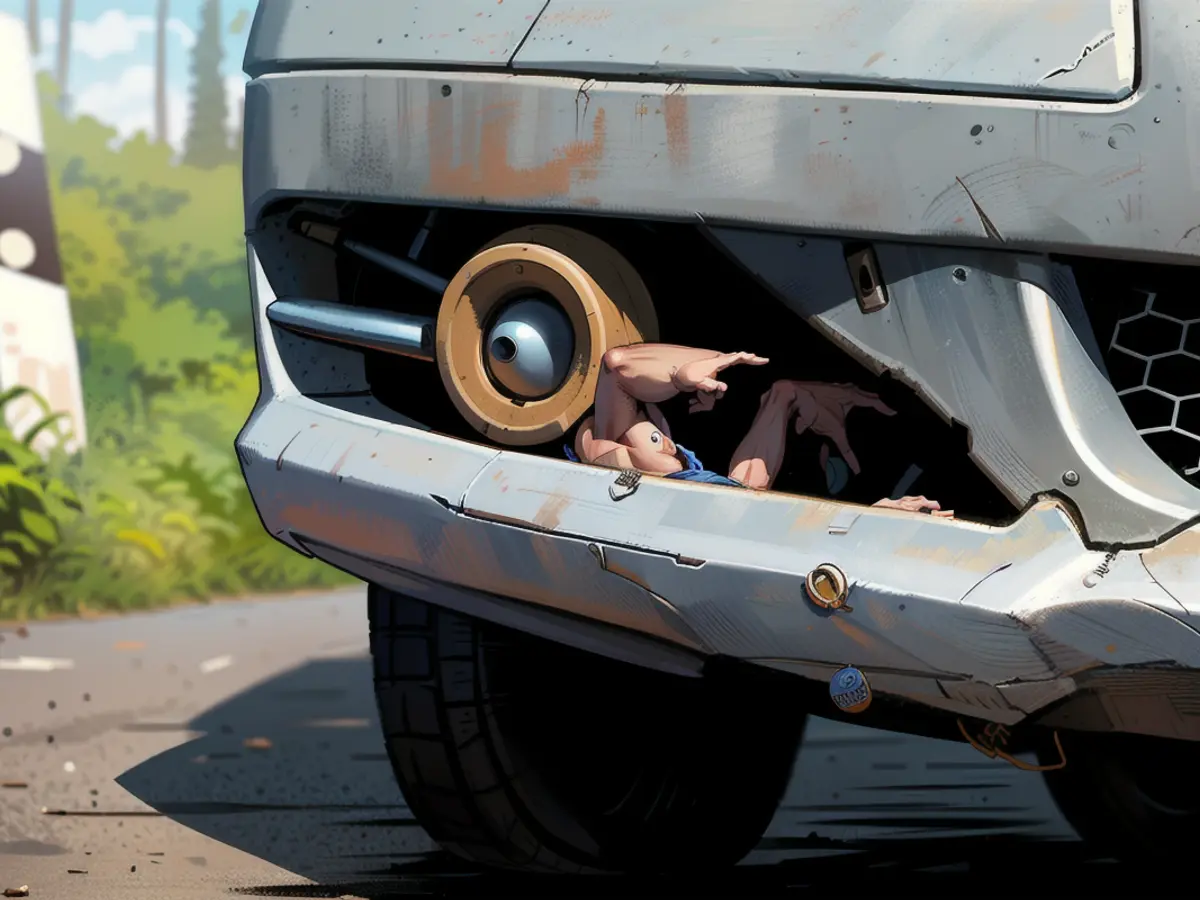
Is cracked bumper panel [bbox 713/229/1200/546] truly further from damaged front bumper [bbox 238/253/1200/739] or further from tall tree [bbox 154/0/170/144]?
tall tree [bbox 154/0/170/144]

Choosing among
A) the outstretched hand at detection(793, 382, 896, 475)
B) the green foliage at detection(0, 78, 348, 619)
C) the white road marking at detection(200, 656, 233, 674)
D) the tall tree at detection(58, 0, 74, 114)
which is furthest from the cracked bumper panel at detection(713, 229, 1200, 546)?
the tall tree at detection(58, 0, 74, 114)

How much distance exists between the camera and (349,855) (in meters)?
4.12

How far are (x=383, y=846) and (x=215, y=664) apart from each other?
3.49 m

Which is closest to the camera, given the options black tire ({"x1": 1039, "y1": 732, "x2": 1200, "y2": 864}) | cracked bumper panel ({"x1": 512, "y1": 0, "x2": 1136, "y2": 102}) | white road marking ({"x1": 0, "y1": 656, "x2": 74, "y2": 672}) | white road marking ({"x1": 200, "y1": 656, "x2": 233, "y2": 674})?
cracked bumper panel ({"x1": 512, "y1": 0, "x2": 1136, "y2": 102})

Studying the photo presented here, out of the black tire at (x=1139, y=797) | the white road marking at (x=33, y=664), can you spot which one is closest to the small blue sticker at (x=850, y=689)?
the black tire at (x=1139, y=797)

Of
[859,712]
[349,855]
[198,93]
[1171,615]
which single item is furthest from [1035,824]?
[198,93]

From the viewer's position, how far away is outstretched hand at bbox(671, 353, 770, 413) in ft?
9.87

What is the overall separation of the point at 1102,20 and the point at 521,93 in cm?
85

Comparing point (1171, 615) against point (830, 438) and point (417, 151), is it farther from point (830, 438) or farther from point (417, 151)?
point (417, 151)

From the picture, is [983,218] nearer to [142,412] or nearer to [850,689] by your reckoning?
[850,689]

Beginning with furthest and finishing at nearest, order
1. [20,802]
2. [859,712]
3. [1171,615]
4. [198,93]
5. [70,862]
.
Answer: [198,93]
[20,802]
[70,862]
[859,712]
[1171,615]

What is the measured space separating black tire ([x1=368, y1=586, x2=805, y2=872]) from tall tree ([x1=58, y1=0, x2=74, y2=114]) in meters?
13.6

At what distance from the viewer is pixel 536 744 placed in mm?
3590

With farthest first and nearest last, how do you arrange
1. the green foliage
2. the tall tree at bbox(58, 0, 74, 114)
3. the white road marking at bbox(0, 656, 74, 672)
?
the tall tree at bbox(58, 0, 74, 114) < the green foliage < the white road marking at bbox(0, 656, 74, 672)
